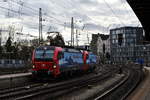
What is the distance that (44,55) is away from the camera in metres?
27.4

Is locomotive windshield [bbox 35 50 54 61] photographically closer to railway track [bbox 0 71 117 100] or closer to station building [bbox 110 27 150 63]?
railway track [bbox 0 71 117 100]

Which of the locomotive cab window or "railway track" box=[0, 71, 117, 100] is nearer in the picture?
"railway track" box=[0, 71, 117, 100]

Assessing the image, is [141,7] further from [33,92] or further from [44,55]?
[44,55]

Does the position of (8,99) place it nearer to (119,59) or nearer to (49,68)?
(49,68)

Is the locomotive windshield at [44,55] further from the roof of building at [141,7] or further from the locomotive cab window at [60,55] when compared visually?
the roof of building at [141,7]

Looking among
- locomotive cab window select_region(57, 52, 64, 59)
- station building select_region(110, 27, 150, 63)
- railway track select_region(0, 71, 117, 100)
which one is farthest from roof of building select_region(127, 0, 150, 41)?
station building select_region(110, 27, 150, 63)

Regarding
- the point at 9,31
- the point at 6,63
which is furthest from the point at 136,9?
the point at 9,31

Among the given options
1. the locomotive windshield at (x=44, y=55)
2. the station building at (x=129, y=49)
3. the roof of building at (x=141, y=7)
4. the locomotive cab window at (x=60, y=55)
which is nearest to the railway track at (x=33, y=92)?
the locomotive windshield at (x=44, y=55)

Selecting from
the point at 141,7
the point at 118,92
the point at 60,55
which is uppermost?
the point at 141,7

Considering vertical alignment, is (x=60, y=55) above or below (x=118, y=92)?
above

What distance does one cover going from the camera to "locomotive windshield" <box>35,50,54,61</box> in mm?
27202

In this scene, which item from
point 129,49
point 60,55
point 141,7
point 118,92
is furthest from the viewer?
point 129,49

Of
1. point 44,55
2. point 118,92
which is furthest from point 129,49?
point 118,92

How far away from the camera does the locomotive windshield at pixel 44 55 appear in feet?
89.2
